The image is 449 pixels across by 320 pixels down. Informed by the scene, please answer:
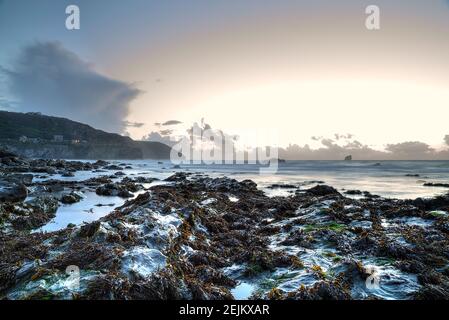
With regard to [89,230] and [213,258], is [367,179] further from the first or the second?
[89,230]

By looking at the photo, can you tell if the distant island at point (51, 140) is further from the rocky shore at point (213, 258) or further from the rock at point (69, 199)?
the rocky shore at point (213, 258)

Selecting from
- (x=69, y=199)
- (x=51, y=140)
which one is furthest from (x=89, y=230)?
(x=51, y=140)

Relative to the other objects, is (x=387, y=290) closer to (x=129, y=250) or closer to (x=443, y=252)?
(x=443, y=252)

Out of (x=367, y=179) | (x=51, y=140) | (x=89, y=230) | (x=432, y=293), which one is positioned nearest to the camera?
(x=432, y=293)

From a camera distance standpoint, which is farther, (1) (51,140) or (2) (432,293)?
(1) (51,140)

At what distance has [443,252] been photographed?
8477 millimetres

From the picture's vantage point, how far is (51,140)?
156m

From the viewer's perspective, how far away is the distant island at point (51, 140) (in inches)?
5113

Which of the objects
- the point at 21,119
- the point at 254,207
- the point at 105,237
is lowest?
the point at 254,207

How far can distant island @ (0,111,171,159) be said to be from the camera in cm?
12988

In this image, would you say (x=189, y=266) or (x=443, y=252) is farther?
(x=443, y=252)
